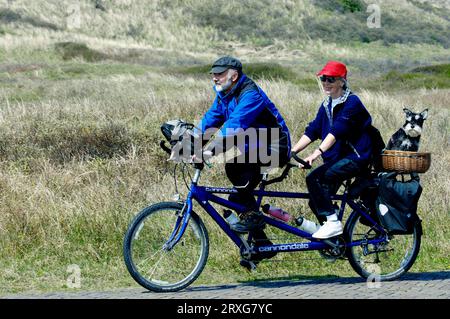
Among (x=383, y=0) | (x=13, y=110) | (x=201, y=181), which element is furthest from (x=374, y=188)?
(x=383, y=0)

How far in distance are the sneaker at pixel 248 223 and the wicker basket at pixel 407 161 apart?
4.18ft

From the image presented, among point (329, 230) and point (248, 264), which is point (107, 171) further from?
point (329, 230)

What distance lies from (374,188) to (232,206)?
1.34 m

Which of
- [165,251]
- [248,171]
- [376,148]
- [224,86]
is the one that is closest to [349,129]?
[376,148]

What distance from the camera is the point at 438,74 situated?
3578 centimetres

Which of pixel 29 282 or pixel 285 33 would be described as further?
pixel 285 33

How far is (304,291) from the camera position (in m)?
6.58

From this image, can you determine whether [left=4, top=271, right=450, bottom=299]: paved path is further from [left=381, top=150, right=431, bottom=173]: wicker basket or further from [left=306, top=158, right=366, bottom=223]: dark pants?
[left=381, top=150, right=431, bottom=173]: wicker basket

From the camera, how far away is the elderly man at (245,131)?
6.55 meters

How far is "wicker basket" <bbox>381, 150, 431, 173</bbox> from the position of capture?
6941mm

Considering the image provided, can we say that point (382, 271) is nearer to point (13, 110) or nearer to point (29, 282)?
point (29, 282)

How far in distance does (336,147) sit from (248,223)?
1045mm

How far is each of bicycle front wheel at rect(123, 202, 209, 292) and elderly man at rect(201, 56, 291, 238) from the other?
14.5 inches

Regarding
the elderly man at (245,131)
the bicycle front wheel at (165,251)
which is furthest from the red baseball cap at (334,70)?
the bicycle front wheel at (165,251)
